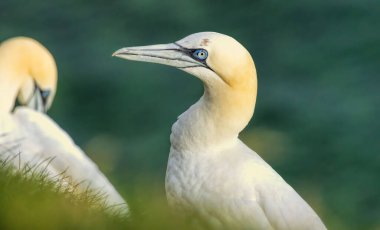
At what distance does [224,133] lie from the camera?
648cm

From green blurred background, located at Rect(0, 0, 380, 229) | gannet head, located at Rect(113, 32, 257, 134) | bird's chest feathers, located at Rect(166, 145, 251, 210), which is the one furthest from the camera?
green blurred background, located at Rect(0, 0, 380, 229)

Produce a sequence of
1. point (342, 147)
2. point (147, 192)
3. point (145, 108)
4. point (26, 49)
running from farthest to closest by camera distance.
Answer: point (145, 108)
point (342, 147)
point (26, 49)
point (147, 192)

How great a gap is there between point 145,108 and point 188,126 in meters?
13.3

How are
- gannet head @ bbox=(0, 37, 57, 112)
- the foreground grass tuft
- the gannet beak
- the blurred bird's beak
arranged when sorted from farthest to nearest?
1. the blurred bird's beak
2. gannet head @ bbox=(0, 37, 57, 112)
3. the gannet beak
4. the foreground grass tuft

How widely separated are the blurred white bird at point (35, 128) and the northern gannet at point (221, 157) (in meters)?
0.44

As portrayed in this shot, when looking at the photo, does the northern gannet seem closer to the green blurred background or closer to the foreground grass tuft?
the foreground grass tuft

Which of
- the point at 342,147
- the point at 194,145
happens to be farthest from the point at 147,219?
the point at 342,147

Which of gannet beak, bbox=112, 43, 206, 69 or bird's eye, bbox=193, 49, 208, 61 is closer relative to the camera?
bird's eye, bbox=193, 49, 208, 61

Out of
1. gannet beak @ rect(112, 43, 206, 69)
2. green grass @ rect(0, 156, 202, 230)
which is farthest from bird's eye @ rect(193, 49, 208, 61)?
green grass @ rect(0, 156, 202, 230)

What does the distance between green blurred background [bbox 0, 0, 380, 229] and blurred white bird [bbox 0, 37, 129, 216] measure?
5253 millimetres

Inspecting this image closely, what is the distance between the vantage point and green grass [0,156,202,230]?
4.63m

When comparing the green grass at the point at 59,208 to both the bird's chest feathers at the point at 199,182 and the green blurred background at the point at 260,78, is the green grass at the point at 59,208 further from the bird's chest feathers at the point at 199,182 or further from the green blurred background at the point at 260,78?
the green blurred background at the point at 260,78

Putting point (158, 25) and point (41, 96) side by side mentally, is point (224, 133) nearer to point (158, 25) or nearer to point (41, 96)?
point (41, 96)

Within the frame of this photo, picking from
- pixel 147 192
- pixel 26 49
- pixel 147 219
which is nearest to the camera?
pixel 147 219
